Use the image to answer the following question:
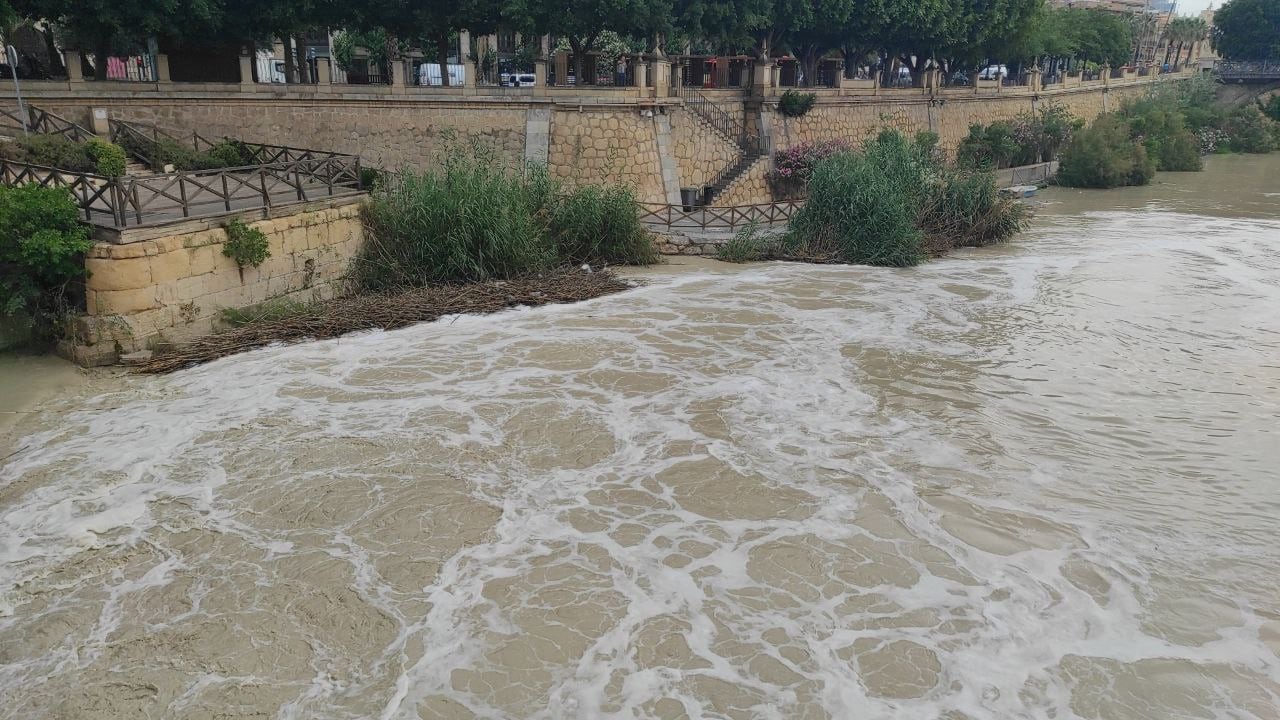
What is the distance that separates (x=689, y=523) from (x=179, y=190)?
10.6 meters

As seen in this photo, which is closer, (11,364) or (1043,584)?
(1043,584)

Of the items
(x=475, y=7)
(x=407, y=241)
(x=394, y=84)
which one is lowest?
(x=407, y=241)

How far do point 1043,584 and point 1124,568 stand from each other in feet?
2.58

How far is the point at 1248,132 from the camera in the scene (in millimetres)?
50031

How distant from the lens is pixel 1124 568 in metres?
7.32

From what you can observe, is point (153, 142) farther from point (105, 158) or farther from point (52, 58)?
point (52, 58)

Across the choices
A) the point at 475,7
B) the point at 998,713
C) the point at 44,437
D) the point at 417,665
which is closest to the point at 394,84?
the point at 475,7

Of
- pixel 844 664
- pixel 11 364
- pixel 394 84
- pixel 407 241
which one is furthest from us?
pixel 394 84

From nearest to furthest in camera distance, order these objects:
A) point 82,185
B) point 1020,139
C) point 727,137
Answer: point 82,185 → point 727,137 → point 1020,139

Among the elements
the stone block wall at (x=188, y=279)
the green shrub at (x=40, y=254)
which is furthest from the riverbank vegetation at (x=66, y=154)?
the green shrub at (x=40, y=254)

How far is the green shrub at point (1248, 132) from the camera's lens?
49.8 m

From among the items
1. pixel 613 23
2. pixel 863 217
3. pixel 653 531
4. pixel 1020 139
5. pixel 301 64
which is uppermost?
pixel 613 23

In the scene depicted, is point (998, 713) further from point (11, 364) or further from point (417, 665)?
point (11, 364)

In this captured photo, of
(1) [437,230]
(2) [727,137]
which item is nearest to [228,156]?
(1) [437,230]
